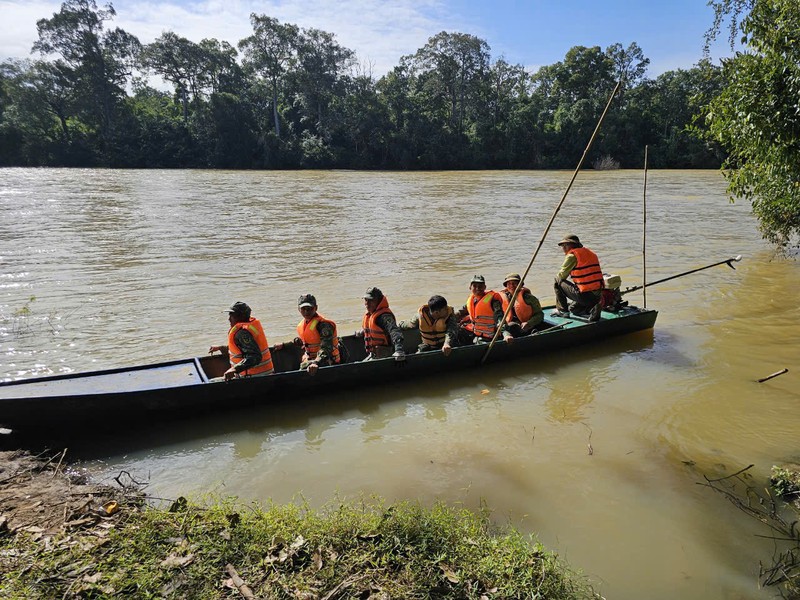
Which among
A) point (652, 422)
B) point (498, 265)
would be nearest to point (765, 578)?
point (652, 422)

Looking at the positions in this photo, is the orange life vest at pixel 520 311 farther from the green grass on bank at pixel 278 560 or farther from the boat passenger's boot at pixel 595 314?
the green grass on bank at pixel 278 560

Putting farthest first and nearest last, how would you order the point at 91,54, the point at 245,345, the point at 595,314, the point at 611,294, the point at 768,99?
the point at 91,54, the point at 611,294, the point at 595,314, the point at 245,345, the point at 768,99

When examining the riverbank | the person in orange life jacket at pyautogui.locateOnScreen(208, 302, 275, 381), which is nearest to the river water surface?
the person in orange life jacket at pyautogui.locateOnScreen(208, 302, 275, 381)

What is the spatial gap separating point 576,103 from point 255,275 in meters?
A: 46.7

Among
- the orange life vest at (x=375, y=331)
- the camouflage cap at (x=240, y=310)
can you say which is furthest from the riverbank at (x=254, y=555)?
the orange life vest at (x=375, y=331)

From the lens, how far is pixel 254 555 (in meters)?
3.40

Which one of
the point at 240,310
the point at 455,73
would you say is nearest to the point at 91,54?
the point at 455,73

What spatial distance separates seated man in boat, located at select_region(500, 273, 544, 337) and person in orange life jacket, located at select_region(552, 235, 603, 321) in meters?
0.83

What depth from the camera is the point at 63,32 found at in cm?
5097

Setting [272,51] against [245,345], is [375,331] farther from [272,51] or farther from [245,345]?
[272,51]

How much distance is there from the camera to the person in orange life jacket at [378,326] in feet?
22.7

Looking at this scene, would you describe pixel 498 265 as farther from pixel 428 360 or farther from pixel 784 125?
pixel 784 125

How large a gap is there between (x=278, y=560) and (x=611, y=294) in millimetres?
7584

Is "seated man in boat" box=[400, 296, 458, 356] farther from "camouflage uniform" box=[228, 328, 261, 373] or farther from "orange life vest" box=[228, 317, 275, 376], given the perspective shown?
"camouflage uniform" box=[228, 328, 261, 373]
